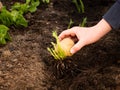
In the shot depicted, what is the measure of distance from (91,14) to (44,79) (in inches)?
45.0

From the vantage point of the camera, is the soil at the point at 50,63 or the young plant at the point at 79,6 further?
the young plant at the point at 79,6

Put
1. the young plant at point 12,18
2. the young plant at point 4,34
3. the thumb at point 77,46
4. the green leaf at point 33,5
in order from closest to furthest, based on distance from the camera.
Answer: the thumb at point 77,46
the young plant at point 4,34
the young plant at point 12,18
the green leaf at point 33,5

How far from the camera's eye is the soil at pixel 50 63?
2.33 meters

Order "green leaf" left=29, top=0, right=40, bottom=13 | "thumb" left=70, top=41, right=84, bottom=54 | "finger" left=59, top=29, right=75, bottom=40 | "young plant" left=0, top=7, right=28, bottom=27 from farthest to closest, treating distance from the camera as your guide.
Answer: "green leaf" left=29, top=0, right=40, bottom=13 < "young plant" left=0, top=7, right=28, bottom=27 < "finger" left=59, top=29, right=75, bottom=40 < "thumb" left=70, top=41, right=84, bottom=54

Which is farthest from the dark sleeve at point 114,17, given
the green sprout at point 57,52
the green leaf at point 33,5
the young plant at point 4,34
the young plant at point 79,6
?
the green leaf at point 33,5

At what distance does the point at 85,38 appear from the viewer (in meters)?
2.10

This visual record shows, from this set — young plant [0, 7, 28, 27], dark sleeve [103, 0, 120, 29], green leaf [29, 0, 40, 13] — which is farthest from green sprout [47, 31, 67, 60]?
green leaf [29, 0, 40, 13]

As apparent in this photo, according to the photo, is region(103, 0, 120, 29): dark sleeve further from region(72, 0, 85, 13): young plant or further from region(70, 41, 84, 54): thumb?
region(72, 0, 85, 13): young plant

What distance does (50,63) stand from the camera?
255cm

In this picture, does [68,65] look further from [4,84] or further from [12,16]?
[12,16]

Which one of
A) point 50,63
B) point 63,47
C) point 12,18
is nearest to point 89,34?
point 63,47

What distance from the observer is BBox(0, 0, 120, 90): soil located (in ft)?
7.64

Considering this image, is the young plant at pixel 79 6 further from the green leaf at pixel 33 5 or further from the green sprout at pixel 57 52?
the green sprout at pixel 57 52

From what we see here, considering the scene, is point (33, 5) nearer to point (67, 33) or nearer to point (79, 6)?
point (79, 6)
